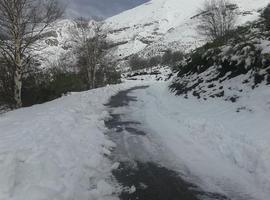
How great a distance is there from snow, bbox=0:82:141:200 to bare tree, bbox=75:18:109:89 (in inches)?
1321

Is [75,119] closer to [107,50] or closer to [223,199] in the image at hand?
[223,199]

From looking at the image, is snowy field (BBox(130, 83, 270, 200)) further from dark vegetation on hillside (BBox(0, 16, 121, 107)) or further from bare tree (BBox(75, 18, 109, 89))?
bare tree (BBox(75, 18, 109, 89))

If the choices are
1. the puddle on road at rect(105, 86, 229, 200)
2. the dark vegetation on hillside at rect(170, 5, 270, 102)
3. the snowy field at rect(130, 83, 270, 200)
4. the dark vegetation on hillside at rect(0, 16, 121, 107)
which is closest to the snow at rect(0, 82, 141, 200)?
the puddle on road at rect(105, 86, 229, 200)

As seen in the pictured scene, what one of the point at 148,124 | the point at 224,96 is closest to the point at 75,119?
the point at 148,124

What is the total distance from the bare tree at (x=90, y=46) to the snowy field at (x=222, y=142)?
31067 mm

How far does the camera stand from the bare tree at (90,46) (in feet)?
148

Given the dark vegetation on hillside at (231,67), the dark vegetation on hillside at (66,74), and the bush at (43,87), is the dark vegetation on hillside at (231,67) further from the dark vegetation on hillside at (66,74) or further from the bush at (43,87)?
the bush at (43,87)

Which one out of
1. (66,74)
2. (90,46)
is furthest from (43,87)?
(90,46)

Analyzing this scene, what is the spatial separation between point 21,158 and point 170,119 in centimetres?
732

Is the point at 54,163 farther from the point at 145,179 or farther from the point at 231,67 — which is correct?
the point at 231,67

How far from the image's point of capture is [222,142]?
9.04 meters

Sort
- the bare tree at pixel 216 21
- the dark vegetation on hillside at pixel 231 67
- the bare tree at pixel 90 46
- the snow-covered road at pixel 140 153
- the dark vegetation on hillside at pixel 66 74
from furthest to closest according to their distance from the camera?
1. the bare tree at pixel 216 21
2. the bare tree at pixel 90 46
3. the dark vegetation on hillside at pixel 66 74
4. the dark vegetation on hillside at pixel 231 67
5. the snow-covered road at pixel 140 153

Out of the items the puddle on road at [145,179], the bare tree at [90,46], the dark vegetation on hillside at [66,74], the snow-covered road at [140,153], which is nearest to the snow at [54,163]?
the snow-covered road at [140,153]

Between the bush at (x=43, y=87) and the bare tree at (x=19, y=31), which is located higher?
the bare tree at (x=19, y=31)
